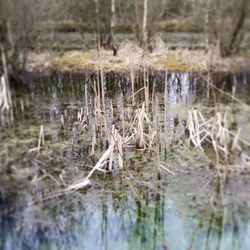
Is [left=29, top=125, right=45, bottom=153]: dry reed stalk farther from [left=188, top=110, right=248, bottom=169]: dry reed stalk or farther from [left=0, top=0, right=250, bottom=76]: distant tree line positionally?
[left=188, top=110, right=248, bottom=169]: dry reed stalk

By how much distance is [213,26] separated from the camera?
15.9 ft

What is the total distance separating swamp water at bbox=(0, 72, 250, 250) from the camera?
7.23ft

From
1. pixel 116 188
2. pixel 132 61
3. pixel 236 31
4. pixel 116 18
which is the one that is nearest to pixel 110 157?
pixel 116 188

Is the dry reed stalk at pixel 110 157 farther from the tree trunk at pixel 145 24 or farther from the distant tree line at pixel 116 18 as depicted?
the tree trunk at pixel 145 24

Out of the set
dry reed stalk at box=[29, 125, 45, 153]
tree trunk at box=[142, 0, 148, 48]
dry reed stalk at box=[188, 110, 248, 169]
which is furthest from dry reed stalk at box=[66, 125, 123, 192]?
tree trunk at box=[142, 0, 148, 48]

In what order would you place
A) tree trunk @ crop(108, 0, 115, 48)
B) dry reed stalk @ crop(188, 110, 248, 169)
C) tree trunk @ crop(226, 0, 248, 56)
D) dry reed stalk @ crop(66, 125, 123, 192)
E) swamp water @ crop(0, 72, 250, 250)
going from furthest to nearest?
tree trunk @ crop(226, 0, 248, 56)
tree trunk @ crop(108, 0, 115, 48)
dry reed stalk @ crop(188, 110, 248, 169)
dry reed stalk @ crop(66, 125, 123, 192)
swamp water @ crop(0, 72, 250, 250)

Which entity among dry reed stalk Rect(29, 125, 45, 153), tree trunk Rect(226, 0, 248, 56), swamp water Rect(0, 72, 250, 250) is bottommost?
swamp water Rect(0, 72, 250, 250)

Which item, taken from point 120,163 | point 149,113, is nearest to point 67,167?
point 120,163

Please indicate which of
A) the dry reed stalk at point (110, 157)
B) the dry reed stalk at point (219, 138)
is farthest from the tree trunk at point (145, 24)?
the dry reed stalk at point (110, 157)

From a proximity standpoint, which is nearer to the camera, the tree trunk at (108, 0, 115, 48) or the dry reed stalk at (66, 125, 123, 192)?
the dry reed stalk at (66, 125, 123, 192)

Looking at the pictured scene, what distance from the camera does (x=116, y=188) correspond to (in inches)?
103

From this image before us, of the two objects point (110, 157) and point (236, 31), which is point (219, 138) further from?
point (236, 31)

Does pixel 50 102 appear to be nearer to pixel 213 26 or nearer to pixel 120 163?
pixel 120 163

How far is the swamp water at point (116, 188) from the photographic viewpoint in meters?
2.21
